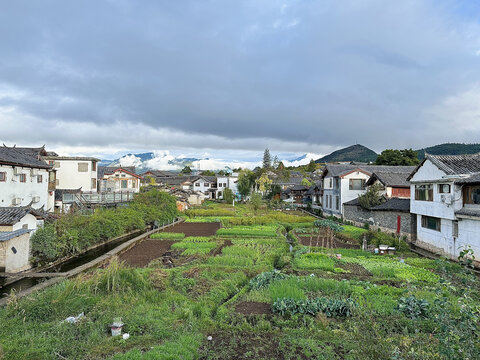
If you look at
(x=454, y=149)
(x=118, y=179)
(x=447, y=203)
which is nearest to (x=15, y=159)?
(x=118, y=179)

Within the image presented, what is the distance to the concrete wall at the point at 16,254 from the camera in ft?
42.3

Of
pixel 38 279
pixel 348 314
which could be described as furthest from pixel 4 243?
pixel 348 314

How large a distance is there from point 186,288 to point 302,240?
1394 centimetres

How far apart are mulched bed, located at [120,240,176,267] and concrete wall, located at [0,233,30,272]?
15.2ft

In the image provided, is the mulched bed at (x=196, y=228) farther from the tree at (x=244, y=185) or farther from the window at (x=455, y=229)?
the tree at (x=244, y=185)

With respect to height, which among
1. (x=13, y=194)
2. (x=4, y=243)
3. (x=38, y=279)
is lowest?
(x=38, y=279)

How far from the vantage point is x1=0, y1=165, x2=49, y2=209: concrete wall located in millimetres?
18219

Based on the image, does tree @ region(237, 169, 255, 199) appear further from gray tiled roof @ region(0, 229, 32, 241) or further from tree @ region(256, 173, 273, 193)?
gray tiled roof @ region(0, 229, 32, 241)

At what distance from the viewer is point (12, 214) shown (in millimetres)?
14188

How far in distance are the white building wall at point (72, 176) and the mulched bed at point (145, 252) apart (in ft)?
52.3

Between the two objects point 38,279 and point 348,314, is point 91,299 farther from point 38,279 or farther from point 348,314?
point 348,314

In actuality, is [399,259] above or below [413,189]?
below

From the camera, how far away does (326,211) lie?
1524 inches

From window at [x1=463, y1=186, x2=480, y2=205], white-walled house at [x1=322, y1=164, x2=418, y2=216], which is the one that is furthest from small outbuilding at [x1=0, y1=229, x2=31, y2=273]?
white-walled house at [x1=322, y1=164, x2=418, y2=216]
